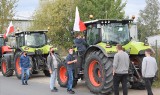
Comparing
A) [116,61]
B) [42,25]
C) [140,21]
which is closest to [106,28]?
[116,61]

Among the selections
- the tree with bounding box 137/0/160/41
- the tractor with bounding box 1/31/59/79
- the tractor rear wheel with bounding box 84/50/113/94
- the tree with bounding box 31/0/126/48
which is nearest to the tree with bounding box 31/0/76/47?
the tree with bounding box 31/0/126/48

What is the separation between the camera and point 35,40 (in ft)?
64.4

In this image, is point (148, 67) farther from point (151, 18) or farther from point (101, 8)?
point (151, 18)

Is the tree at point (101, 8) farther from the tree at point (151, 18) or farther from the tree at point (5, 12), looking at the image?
the tree at point (151, 18)

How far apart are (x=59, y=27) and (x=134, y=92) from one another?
956 inches

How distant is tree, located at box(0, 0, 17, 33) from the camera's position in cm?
3262

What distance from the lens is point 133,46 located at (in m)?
13.2

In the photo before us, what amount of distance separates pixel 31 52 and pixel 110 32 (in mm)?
6255

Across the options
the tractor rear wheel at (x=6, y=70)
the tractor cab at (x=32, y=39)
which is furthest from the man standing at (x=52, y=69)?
the tractor rear wheel at (x=6, y=70)

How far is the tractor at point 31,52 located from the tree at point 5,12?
12.6 metres

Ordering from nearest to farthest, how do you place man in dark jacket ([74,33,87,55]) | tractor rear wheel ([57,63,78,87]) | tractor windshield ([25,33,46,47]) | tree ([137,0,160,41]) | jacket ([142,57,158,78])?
jacket ([142,57,158,78]) < man in dark jacket ([74,33,87,55]) < tractor rear wheel ([57,63,78,87]) < tractor windshield ([25,33,46,47]) < tree ([137,0,160,41])

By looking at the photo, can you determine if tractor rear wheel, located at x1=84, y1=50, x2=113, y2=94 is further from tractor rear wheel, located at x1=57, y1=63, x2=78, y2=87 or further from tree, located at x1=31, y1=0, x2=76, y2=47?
tree, located at x1=31, y1=0, x2=76, y2=47

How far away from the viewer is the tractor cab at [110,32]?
1351 cm

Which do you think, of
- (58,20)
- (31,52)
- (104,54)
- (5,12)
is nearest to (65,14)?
(58,20)
